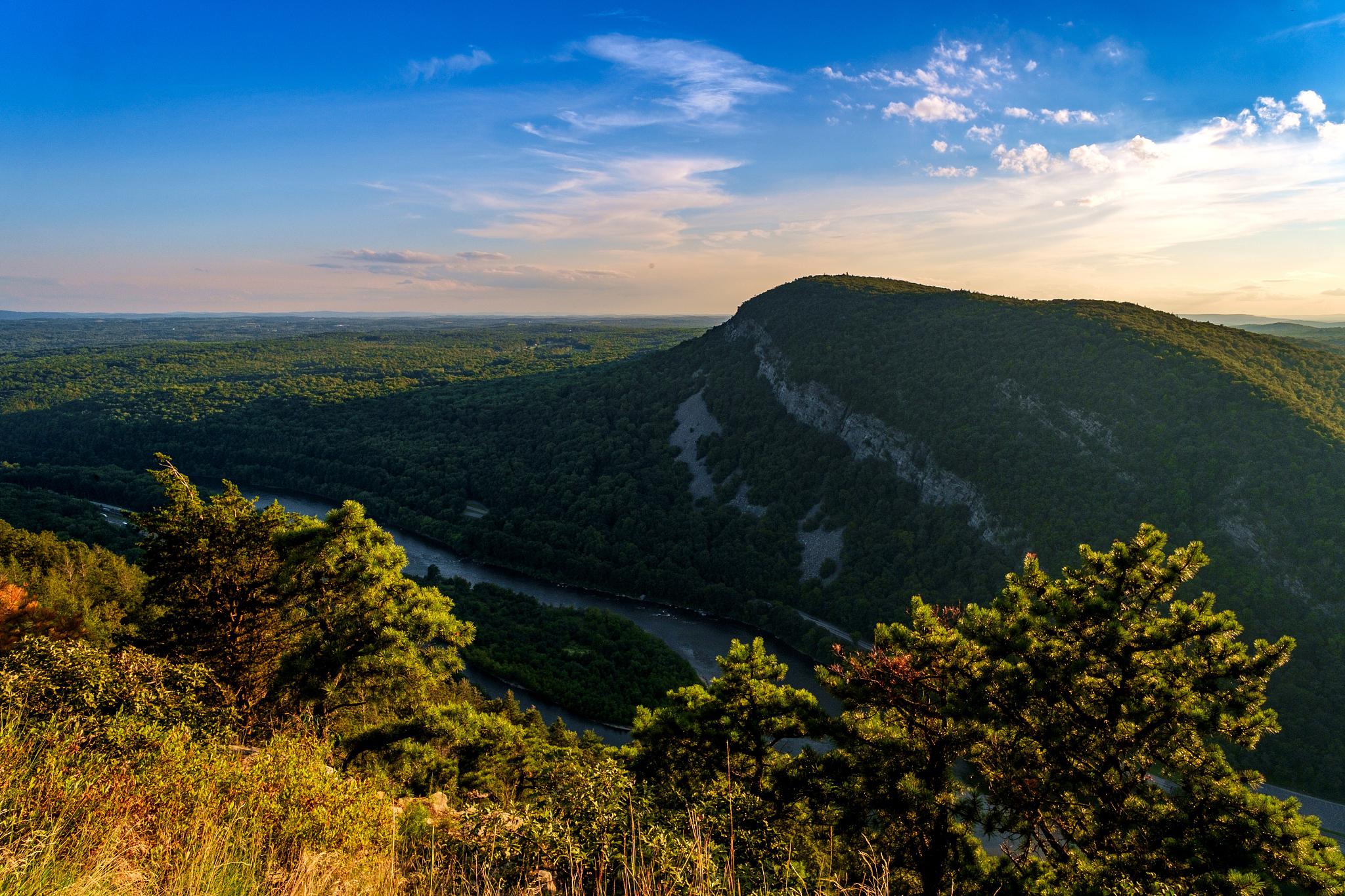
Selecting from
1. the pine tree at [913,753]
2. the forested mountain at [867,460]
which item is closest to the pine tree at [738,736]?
the pine tree at [913,753]

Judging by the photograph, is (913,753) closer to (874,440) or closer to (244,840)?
(244,840)

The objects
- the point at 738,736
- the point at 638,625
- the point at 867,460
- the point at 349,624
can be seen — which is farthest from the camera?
the point at 867,460

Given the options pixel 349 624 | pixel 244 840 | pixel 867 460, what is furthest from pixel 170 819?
pixel 867 460

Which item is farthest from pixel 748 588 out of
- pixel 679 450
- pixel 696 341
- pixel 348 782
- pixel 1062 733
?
pixel 696 341

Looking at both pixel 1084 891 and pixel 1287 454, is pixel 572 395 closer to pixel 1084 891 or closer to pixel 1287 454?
pixel 1287 454

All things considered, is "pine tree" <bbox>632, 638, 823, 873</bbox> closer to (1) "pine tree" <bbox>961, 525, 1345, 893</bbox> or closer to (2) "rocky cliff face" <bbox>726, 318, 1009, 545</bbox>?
(1) "pine tree" <bbox>961, 525, 1345, 893</bbox>
